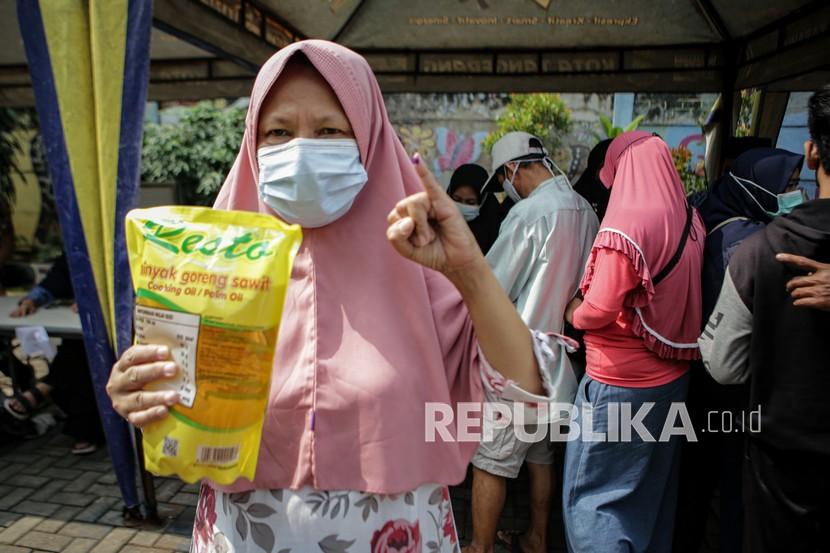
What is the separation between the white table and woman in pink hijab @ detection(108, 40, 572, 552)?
2.96 m

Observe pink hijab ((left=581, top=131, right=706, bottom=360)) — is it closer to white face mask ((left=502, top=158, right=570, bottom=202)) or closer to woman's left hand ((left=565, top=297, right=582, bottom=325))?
woman's left hand ((left=565, top=297, right=582, bottom=325))

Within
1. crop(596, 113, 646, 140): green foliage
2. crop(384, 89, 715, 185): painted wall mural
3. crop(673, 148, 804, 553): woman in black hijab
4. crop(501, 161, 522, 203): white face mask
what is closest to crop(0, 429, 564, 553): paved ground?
crop(673, 148, 804, 553): woman in black hijab

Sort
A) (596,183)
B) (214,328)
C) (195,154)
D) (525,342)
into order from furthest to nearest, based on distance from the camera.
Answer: (195,154) → (596,183) → (525,342) → (214,328)

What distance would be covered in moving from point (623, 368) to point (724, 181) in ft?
3.50

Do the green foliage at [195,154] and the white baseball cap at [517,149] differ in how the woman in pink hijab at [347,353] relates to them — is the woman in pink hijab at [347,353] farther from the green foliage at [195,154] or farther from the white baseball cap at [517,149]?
the green foliage at [195,154]

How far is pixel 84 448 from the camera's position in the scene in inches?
153

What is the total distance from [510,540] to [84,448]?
3108mm

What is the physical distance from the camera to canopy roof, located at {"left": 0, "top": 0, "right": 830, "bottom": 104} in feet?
11.5

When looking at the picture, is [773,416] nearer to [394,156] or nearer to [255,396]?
[394,156]

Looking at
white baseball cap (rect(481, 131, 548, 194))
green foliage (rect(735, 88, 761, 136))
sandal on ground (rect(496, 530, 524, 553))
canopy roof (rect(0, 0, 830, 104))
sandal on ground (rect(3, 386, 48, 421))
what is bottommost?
sandal on ground (rect(496, 530, 524, 553))

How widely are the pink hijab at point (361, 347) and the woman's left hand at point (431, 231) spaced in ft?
0.63

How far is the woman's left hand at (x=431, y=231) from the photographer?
0.96 meters

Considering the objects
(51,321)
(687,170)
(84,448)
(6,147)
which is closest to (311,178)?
(51,321)

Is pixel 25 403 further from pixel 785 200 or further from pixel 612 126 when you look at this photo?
pixel 612 126
